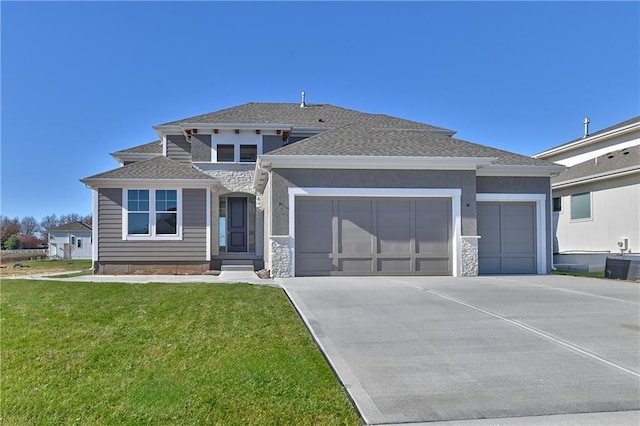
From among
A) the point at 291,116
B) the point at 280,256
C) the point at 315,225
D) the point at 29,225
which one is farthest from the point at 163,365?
the point at 29,225

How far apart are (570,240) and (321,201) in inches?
516

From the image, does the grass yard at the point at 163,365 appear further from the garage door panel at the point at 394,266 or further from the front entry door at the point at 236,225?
the front entry door at the point at 236,225

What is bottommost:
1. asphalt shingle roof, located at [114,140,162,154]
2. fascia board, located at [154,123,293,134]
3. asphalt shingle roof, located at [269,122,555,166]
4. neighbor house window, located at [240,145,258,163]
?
asphalt shingle roof, located at [269,122,555,166]

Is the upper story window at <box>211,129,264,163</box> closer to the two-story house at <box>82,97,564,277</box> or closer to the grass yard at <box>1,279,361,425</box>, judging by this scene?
the two-story house at <box>82,97,564,277</box>

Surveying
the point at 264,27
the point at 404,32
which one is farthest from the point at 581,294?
the point at 264,27

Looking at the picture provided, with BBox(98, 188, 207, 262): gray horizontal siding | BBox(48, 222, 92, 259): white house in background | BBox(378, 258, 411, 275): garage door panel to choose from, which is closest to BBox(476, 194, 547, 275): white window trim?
BBox(378, 258, 411, 275): garage door panel

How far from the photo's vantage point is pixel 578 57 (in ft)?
51.9

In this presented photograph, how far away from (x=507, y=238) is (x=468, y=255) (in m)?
2.11

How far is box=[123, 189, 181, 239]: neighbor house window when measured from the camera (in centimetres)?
1535

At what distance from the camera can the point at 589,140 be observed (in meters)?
22.3

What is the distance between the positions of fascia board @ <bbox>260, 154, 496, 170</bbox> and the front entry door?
6.15m

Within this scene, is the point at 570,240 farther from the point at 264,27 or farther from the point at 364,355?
Answer: the point at 364,355

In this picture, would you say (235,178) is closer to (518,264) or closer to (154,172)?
(154,172)

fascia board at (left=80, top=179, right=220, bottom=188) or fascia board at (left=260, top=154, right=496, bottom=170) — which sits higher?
fascia board at (left=260, top=154, right=496, bottom=170)
